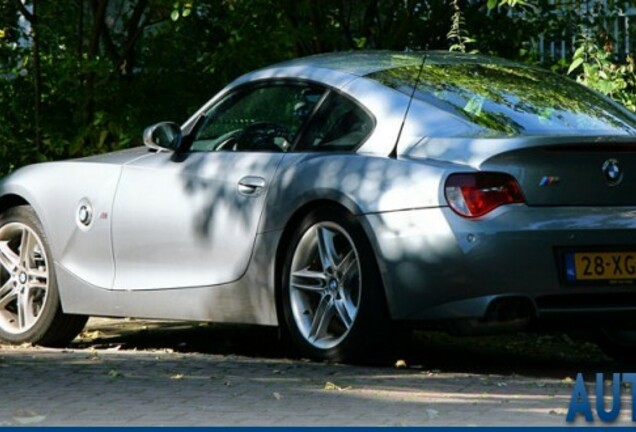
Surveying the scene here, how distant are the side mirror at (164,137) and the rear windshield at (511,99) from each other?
1.13 meters

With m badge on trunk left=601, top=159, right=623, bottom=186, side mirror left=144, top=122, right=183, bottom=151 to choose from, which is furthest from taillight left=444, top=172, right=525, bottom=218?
side mirror left=144, top=122, right=183, bottom=151

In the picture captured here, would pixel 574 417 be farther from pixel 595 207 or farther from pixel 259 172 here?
pixel 259 172

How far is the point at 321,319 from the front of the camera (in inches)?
359

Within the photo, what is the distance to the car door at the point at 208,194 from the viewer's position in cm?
951

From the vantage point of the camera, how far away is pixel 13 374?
8805 mm

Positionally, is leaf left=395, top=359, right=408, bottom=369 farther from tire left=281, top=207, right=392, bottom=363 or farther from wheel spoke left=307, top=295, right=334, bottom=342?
wheel spoke left=307, top=295, right=334, bottom=342

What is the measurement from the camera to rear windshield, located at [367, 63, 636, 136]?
9.04 m

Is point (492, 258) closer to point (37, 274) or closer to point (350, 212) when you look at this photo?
point (350, 212)

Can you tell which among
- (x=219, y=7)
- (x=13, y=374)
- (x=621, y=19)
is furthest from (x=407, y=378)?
(x=621, y=19)

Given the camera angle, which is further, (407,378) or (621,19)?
(621,19)

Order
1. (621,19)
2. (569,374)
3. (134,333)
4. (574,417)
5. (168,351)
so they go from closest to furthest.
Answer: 1. (574,417)
2. (569,374)
3. (168,351)
4. (134,333)
5. (621,19)

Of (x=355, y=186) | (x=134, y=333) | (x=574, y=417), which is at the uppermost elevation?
(x=355, y=186)

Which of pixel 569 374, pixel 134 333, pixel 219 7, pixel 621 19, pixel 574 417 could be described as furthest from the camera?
pixel 621 19

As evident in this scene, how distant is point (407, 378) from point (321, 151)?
1.37 meters
